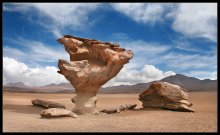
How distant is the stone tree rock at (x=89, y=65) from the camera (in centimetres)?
1983

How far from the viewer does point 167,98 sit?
21812 millimetres

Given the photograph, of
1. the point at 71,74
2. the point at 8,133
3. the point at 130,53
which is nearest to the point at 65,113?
the point at 71,74

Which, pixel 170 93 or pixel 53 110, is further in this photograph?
pixel 170 93

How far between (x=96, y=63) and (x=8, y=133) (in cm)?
1100

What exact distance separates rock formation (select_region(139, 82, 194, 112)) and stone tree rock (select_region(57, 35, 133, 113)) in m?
3.88

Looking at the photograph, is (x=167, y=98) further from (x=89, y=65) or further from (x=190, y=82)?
(x=190, y=82)

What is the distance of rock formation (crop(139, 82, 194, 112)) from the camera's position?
70.9ft

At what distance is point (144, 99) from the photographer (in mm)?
23812

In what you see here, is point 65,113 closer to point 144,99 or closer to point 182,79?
point 144,99

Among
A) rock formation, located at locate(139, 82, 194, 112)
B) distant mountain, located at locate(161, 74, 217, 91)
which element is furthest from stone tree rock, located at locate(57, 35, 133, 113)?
distant mountain, located at locate(161, 74, 217, 91)

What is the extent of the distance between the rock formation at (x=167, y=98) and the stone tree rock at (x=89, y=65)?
12.7 feet

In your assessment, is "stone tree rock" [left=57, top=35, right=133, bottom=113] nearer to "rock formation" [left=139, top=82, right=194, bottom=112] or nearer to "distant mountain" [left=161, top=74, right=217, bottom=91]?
"rock formation" [left=139, top=82, right=194, bottom=112]

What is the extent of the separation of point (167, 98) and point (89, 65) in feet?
20.7

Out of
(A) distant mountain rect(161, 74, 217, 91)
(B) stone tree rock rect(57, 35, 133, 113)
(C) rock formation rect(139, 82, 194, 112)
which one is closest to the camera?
(B) stone tree rock rect(57, 35, 133, 113)
